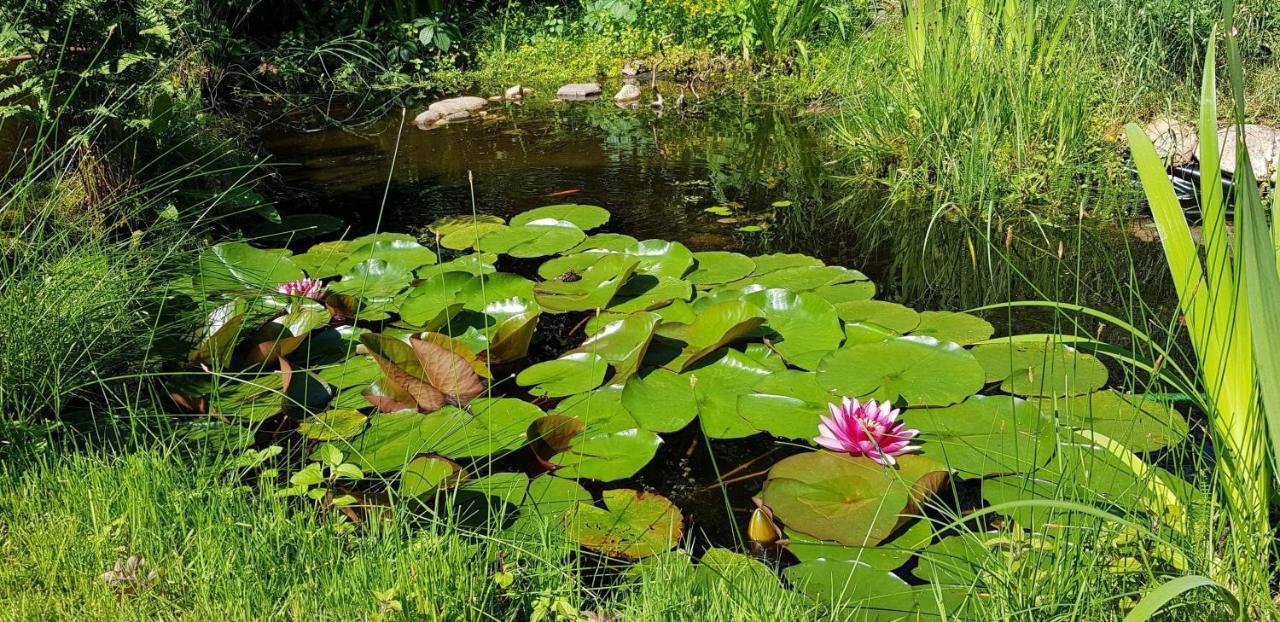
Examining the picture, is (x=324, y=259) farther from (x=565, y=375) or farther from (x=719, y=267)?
(x=719, y=267)

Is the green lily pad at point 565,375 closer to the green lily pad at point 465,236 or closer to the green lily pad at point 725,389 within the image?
the green lily pad at point 725,389

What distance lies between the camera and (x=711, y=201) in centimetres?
400

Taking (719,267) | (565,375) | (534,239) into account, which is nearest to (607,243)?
(534,239)

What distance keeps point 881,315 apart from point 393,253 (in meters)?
1.58

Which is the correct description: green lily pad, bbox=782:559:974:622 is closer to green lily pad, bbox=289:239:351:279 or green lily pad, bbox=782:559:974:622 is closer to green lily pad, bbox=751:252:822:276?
green lily pad, bbox=751:252:822:276

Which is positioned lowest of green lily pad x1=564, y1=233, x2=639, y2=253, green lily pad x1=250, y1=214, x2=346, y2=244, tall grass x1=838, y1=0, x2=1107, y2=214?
green lily pad x1=250, y1=214, x2=346, y2=244

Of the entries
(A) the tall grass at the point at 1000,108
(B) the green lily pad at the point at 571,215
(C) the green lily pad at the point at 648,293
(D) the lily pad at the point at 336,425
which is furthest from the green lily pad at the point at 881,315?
(D) the lily pad at the point at 336,425

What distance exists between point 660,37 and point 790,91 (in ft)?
4.95

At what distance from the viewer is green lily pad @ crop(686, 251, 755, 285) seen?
2973 millimetres

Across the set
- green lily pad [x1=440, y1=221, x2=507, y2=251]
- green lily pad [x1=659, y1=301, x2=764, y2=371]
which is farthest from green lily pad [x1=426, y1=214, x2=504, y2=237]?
green lily pad [x1=659, y1=301, x2=764, y2=371]

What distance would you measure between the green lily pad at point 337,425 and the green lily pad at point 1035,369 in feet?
4.93

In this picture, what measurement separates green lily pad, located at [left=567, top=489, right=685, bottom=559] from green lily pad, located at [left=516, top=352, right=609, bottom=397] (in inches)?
16.7

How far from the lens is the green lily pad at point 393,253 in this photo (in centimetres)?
309

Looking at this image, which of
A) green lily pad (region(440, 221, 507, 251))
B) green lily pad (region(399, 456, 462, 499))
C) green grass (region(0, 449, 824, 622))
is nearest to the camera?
green grass (region(0, 449, 824, 622))
